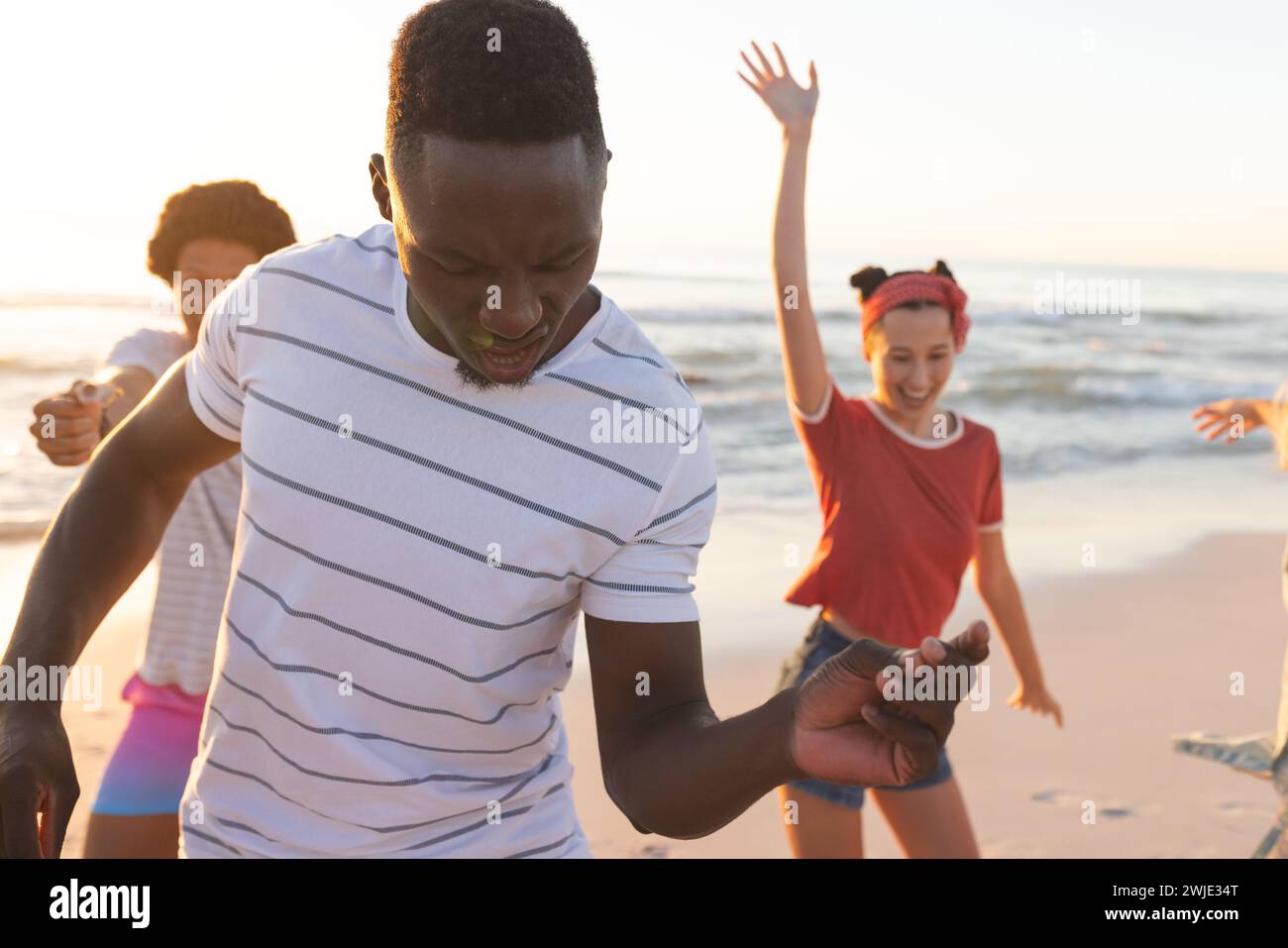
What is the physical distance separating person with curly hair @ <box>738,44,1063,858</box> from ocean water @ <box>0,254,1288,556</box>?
6.42 feet

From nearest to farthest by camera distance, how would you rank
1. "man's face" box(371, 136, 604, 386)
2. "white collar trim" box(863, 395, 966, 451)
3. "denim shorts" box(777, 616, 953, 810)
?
"man's face" box(371, 136, 604, 386) < "denim shorts" box(777, 616, 953, 810) < "white collar trim" box(863, 395, 966, 451)

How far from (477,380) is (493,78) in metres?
0.43

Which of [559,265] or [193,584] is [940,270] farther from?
[559,265]

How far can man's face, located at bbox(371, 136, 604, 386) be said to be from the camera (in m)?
1.80

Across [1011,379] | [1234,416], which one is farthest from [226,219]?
[1011,379]

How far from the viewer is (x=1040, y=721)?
6152 mm

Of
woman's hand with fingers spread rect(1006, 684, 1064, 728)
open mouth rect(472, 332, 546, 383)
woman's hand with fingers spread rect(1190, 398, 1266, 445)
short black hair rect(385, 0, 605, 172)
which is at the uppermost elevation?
short black hair rect(385, 0, 605, 172)

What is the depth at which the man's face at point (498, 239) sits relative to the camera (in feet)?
5.89

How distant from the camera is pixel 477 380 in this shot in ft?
6.50

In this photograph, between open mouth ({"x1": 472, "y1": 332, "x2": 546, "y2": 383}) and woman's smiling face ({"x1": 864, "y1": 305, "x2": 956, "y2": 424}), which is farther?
woman's smiling face ({"x1": 864, "y1": 305, "x2": 956, "y2": 424})

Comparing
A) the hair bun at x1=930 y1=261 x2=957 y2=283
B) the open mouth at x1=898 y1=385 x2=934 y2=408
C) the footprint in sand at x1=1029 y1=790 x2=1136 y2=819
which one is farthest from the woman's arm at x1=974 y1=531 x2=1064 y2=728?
the footprint in sand at x1=1029 y1=790 x2=1136 y2=819

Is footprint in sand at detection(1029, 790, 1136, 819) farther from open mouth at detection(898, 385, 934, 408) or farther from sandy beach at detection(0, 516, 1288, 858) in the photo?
open mouth at detection(898, 385, 934, 408)

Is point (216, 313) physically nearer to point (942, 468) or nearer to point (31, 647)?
point (31, 647)

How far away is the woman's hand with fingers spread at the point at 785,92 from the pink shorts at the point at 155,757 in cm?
234
